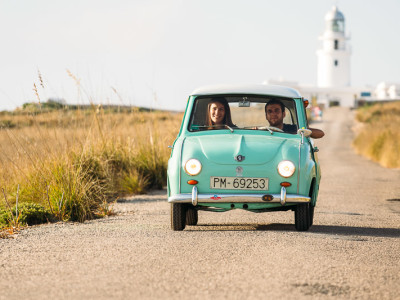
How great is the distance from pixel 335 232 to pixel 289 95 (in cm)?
175

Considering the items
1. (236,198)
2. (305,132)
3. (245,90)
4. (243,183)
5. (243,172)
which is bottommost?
(236,198)

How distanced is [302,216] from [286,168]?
0.63 metres

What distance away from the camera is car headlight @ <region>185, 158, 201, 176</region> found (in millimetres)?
8211

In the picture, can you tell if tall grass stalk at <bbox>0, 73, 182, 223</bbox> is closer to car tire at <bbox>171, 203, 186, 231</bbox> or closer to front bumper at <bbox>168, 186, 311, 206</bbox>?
car tire at <bbox>171, 203, 186, 231</bbox>

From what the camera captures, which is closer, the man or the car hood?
the car hood

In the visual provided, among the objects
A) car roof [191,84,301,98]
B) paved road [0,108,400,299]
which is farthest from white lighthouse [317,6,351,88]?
car roof [191,84,301,98]

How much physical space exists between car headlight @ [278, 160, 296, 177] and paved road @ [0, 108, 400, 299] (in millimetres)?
660

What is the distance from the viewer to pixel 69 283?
5.68m

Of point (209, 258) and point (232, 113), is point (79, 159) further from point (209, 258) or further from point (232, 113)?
point (209, 258)

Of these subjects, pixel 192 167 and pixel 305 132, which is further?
pixel 305 132

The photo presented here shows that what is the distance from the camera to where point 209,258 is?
672 centimetres

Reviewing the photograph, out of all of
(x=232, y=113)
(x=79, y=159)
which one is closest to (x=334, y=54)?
(x=79, y=159)

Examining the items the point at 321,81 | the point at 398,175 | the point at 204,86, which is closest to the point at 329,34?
the point at 321,81

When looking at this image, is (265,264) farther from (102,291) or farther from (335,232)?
(335,232)
